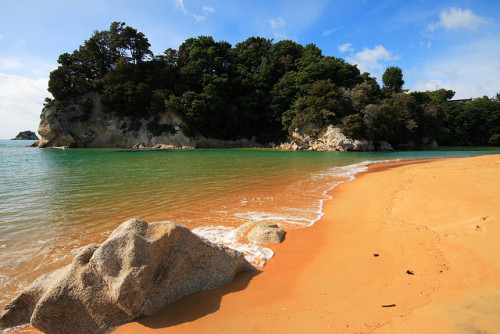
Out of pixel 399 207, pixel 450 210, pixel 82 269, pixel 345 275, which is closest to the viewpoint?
pixel 82 269

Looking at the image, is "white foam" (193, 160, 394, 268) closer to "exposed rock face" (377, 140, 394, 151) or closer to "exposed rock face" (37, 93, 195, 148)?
"exposed rock face" (377, 140, 394, 151)

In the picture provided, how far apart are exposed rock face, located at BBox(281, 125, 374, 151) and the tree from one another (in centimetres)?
3541

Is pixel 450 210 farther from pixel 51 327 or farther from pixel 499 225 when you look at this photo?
pixel 51 327

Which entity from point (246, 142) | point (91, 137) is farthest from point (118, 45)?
point (246, 142)

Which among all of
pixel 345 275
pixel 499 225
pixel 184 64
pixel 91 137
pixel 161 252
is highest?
pixel 184 64

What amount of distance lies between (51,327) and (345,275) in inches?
134

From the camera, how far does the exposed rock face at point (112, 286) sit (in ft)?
7.72

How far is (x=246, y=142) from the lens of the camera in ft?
157

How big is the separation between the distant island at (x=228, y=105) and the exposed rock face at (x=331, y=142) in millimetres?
154

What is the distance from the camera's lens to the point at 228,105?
46.7 m

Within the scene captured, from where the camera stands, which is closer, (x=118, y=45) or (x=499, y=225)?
(x=499, y=225)

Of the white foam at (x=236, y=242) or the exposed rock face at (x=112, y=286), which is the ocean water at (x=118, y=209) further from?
the exposed rock face at (x=112, y=286)

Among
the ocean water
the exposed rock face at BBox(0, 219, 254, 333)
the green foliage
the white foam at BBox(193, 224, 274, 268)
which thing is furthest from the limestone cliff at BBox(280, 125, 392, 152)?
the exposed rock face at BBox(0, 219, 254, 333)

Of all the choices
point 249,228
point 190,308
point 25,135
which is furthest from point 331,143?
point 25,135
